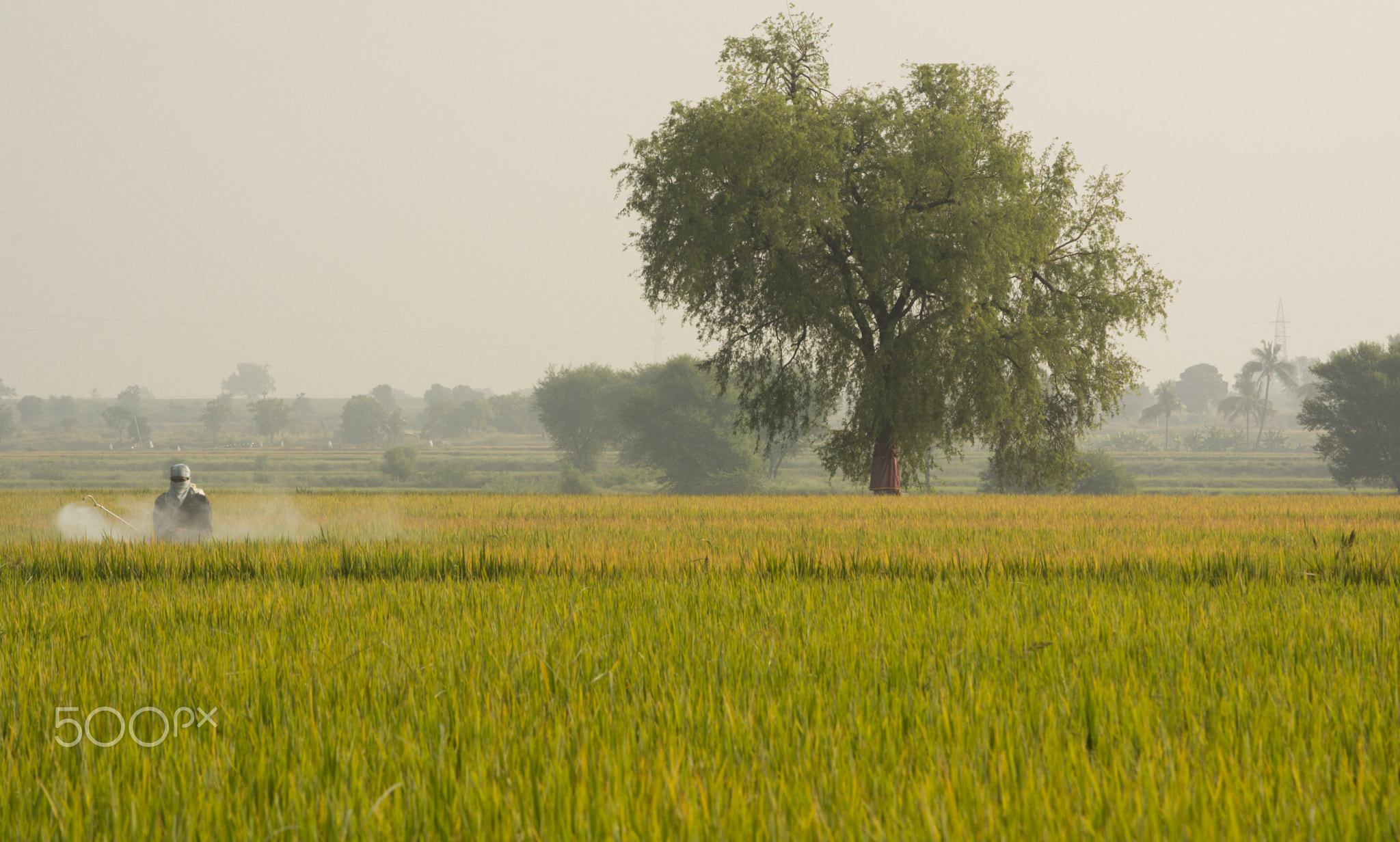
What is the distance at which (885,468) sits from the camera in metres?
25.8

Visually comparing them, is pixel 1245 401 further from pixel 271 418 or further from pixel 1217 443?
pixel 271 418

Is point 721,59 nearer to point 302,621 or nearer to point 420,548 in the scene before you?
point 420,548

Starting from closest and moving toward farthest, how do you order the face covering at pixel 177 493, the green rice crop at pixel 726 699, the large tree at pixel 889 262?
the green rice crop at pixel 726 699, the face covering at pixel 177 493, the large tree at pixel 889 262

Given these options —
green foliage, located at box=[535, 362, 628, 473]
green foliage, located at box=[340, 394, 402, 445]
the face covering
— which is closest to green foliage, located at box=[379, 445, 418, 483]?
green foliage, located at box=[535, 362, 628, 473]

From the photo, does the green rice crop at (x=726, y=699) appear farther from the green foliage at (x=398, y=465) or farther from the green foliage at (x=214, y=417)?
the green foliage at (x=214, y=417)

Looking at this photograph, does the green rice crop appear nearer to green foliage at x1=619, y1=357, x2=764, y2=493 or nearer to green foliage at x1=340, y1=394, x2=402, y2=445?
green foliage at x1=619, y1=357, x2=764, y2=493

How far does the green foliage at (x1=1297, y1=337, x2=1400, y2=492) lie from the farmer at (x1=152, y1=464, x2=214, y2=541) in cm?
6782

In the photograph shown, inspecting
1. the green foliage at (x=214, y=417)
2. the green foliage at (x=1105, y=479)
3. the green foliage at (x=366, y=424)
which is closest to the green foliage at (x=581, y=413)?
the green foliage at (x=1105, y=479)

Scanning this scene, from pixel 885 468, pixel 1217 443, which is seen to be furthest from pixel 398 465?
pixel 1217 443

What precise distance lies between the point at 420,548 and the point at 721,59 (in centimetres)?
2110

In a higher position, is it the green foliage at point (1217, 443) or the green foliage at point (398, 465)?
the green foliage at point (1217, 443)

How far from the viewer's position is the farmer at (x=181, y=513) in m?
9.98

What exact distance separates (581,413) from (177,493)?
A: 91067 mm

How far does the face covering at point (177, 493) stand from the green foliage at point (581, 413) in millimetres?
89049
